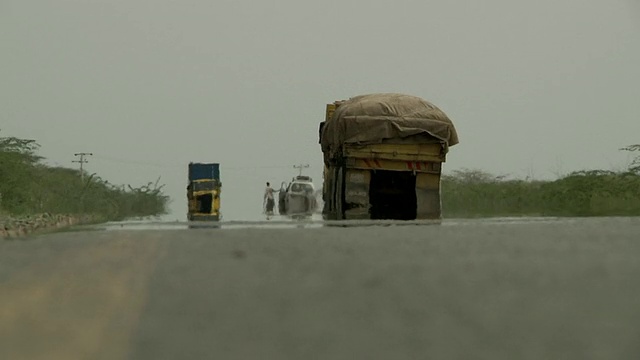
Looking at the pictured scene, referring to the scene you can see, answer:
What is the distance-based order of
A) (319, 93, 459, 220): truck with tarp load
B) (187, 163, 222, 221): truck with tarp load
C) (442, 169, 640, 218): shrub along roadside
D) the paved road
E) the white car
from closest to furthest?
the paved road
(319, 93, 459, 220): truck with tarp load
(442, 169, 640, 218): shrub along roadside
the white car
(187, 163, 222, 221): truck with tarp load

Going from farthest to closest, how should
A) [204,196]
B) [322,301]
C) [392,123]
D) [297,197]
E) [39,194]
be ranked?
1. [204,196]
2. [297,197]
3. [39,194]
4. [392,123]
5. [322,301]

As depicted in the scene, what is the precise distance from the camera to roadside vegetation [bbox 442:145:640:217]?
2352 cm

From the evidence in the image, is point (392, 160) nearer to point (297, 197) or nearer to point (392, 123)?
point (392, 123)

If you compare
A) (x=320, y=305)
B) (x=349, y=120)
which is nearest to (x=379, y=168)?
(x=349, y=120)

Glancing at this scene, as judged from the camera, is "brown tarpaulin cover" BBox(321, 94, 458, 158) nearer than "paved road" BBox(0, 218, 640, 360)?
No

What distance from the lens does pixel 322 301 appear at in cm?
335

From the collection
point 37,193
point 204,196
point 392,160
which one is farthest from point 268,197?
point 392,160

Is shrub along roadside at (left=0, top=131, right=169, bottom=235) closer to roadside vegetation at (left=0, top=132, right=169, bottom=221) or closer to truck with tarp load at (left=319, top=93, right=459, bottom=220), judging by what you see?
roadside vegetation at (left=0, top=132, right=169, bottom=221)

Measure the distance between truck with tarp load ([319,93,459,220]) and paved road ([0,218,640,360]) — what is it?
1150 centimetres

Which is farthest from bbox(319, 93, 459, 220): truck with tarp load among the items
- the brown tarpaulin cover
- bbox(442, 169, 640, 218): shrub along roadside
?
bbox(442, 169, 640, 218): shrub along roadside

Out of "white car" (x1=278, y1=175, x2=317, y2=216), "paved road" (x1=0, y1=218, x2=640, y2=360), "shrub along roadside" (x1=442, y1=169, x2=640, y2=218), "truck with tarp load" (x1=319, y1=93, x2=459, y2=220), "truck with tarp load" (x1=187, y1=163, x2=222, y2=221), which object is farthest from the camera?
"truck with tarp load" (x1=187, y1=163, x2=222, y2=221)

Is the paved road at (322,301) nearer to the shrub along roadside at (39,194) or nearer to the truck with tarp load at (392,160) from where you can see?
the truck with tarp load at (392,160)

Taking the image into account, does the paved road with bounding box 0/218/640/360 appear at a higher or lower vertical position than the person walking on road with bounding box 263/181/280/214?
lower

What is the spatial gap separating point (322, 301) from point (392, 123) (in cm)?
1384
